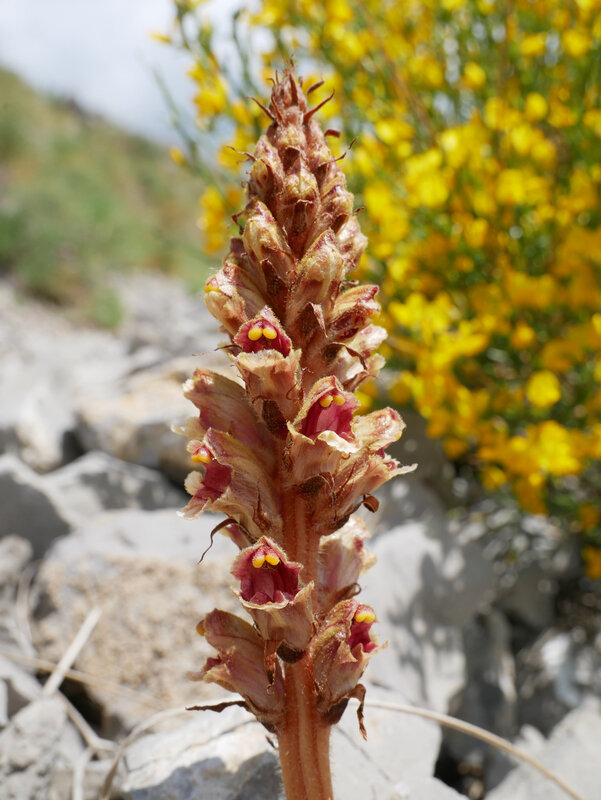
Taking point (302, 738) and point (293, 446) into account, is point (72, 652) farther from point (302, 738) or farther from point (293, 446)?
point (293, 446)

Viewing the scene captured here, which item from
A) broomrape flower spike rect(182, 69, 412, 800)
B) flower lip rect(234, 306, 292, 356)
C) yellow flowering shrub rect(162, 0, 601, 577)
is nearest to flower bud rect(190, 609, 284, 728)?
broomrape flower spike rect(182, 69, 412, 800)

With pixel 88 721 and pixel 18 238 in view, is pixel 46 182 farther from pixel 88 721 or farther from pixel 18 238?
pixel 88 721

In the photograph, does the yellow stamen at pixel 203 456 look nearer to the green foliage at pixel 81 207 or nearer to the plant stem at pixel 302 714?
the plant stem at pixel 302 714

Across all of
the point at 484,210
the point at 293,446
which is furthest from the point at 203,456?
the point at 484,210

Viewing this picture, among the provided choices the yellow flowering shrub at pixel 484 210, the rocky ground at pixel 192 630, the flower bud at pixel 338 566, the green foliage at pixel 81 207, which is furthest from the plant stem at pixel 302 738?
the green foliage at pixel 81 207

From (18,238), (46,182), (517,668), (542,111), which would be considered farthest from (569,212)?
(46,182)

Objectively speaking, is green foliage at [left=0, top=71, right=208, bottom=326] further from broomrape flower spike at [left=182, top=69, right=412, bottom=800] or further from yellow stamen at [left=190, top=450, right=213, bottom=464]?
yellow stamen at [left=190, top=450, right=213, bottom=464]
